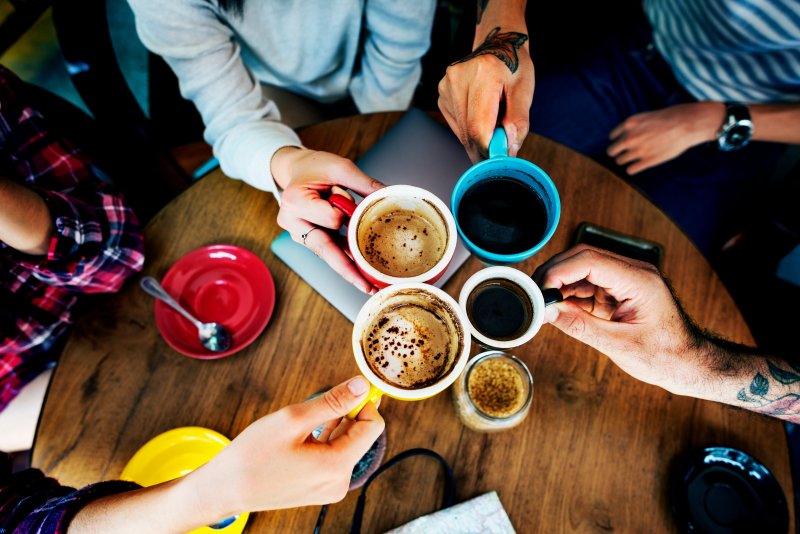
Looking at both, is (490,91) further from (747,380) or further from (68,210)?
(68,210)

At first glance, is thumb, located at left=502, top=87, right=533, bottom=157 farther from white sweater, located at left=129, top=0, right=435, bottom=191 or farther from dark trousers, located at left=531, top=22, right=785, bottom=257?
dark trousers, located at left=531, top=22, right=785, bottom=257

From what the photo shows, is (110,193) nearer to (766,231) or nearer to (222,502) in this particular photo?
(222,502)

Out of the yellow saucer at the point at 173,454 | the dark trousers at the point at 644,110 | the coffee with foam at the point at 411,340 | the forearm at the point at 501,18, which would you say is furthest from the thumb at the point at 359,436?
the dark trousers at the point at 644,110

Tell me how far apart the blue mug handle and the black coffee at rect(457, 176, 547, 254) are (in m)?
0.05

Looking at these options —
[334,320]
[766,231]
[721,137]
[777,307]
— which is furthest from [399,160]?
[777,307]

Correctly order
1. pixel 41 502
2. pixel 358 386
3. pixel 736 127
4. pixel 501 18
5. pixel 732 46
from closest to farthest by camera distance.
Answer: pixel 358 386 < pixel 41 502 < pixel 501 18 < pixel 732 46 < pixel 736 127

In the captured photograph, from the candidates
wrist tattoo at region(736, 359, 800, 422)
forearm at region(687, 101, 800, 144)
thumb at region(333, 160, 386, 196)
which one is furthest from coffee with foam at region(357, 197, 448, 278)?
forearm at region(687, 101, 800, 144)

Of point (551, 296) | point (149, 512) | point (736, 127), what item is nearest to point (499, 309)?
point (551, 296)

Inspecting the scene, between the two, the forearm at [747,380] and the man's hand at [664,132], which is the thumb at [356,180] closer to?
the forearm at [747,380]

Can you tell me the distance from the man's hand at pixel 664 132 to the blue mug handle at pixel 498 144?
0.94 m

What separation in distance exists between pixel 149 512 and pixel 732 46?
2.06 metres

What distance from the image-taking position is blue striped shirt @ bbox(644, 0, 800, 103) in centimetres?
135

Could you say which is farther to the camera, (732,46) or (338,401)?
(732,46)

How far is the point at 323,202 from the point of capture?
1.00 meters
